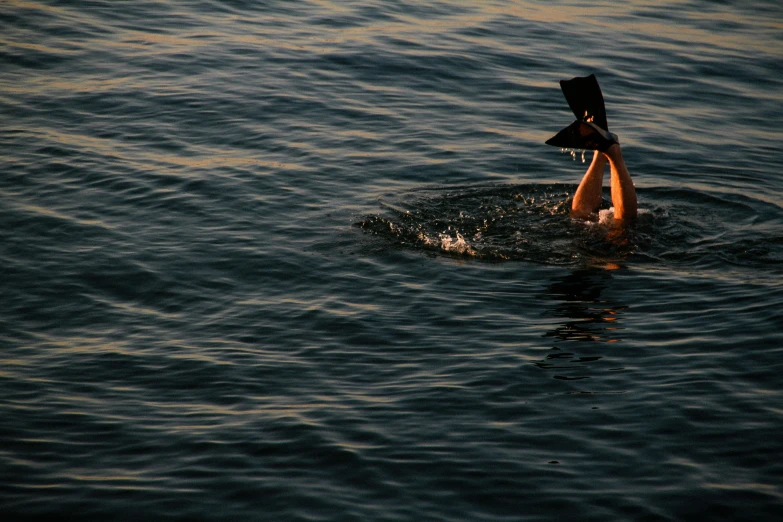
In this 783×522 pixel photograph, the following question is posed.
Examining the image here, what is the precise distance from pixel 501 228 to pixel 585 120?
158cm

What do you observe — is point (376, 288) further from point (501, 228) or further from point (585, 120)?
point (585, 120)

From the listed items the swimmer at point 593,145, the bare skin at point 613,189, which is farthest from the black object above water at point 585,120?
the bare skin at point 613,189

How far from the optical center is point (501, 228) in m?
10.8

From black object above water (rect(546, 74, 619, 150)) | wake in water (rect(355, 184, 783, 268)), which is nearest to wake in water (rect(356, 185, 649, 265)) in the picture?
wake in water (rect(355, 184, 783, 268))

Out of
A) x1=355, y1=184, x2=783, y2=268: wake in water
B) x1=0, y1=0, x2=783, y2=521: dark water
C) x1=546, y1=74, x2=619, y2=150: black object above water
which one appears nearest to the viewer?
x1=0, y1=0, x2=783, y2=521: dark water

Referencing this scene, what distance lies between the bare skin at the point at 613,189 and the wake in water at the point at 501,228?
17cm

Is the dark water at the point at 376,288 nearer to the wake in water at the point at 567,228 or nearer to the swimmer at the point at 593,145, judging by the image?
the wake in water at the point at 567,228

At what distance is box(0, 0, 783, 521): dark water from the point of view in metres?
6.43

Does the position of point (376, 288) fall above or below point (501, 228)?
below

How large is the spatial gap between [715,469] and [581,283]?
130 inches

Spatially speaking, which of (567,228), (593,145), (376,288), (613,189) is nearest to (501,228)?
(567,228)

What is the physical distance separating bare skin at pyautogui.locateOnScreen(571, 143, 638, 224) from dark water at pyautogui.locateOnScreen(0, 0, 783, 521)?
0.74ft

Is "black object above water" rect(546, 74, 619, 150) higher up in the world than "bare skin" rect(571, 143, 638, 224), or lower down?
higher up

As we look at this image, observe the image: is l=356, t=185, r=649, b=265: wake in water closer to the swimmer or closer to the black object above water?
the swimmer
